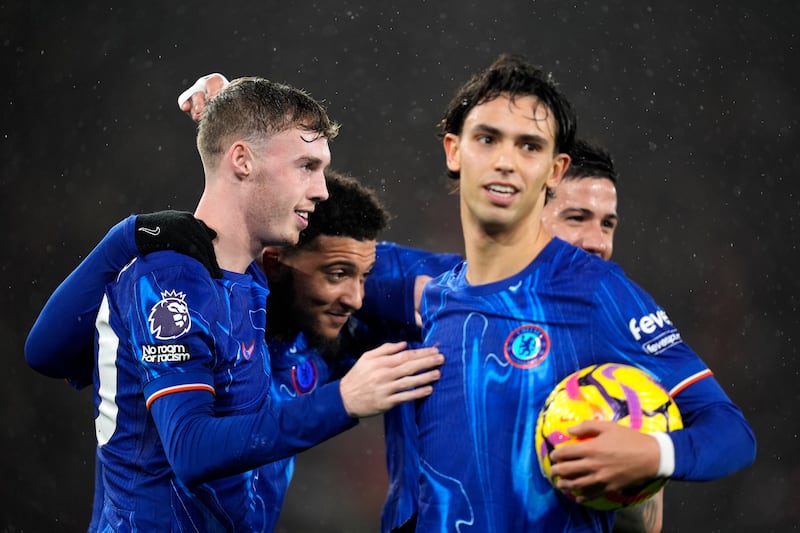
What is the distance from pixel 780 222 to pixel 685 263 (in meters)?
0.80

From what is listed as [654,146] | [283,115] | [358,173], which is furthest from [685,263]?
[283,115]

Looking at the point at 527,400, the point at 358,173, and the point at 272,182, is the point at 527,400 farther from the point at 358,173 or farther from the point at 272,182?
the point at 358,173

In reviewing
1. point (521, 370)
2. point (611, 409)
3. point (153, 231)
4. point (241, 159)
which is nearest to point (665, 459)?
point (611, 409)

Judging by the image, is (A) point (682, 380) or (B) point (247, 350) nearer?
(A) point (682, 380)

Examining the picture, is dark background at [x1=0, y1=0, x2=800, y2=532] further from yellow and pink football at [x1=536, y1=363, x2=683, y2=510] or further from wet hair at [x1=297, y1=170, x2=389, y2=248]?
yellow and pink football at [x1=536, y1=363, x2=683, y2=510]

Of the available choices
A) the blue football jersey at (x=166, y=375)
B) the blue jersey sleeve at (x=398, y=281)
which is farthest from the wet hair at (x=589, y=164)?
the blue football jersey at (x=166, y=375)

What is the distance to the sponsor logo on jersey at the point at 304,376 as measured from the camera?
3.66 meters

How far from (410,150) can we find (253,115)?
403 cm

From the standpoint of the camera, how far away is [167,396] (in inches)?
106

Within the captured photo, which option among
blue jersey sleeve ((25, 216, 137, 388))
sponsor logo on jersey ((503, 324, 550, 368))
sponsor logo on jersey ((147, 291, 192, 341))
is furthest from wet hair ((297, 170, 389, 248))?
sponsor logo on jersey ((503, 324, 550, 368))

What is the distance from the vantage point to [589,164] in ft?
13.8

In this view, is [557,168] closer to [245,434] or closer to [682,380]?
[682,380]

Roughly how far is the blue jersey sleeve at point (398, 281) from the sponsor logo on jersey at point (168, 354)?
114cm

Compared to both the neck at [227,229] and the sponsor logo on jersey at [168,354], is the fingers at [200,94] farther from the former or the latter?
the sponsor logo on jersey at [168,354]
